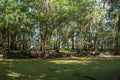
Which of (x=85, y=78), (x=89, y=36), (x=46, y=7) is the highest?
(x=46, y=7)

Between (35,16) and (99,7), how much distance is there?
10.5 meters

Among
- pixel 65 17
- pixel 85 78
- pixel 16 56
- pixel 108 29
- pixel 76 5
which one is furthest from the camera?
pixel 108 29

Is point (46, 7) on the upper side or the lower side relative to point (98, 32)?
upper

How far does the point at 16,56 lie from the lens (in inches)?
756

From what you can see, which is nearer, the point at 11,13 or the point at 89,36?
the point at 11,13

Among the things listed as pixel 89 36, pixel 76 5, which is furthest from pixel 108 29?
pixel 76 5

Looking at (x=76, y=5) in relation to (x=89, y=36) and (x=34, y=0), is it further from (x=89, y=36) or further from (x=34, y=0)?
(x=89, y=36)

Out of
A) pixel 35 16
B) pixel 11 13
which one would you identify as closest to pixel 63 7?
pixel 35 16

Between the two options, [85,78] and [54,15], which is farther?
[54,15]

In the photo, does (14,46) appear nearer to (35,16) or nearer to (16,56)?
(35,16)

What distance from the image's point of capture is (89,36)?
41.1m

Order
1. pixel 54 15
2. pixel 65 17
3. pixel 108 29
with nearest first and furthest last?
pixel 54 15, pixel 65 17, pixel 108 29

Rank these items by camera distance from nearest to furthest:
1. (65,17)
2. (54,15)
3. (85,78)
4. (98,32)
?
(85,78) < (54,15) < (65,17) < (98,32)

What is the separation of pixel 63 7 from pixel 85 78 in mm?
18673
